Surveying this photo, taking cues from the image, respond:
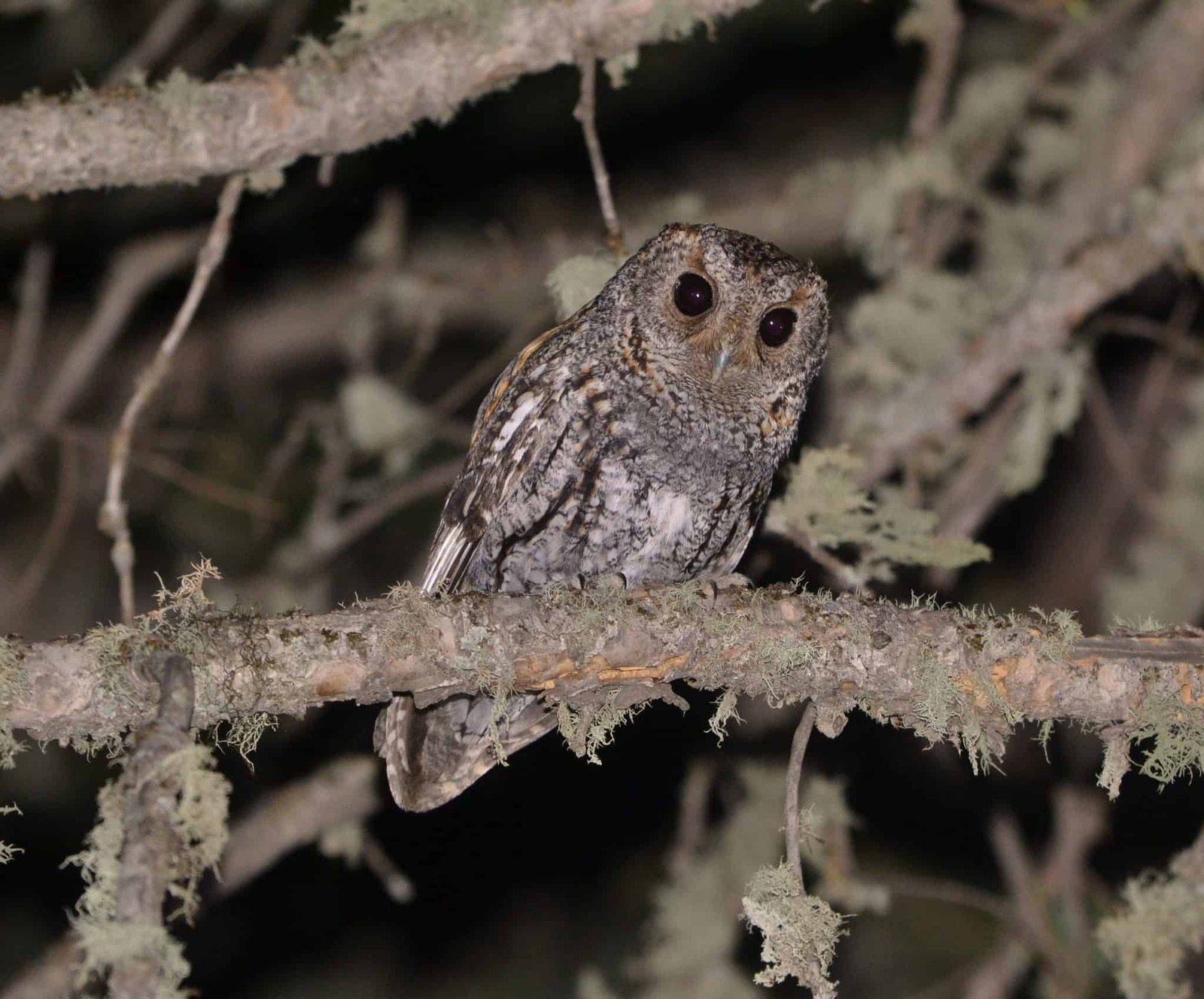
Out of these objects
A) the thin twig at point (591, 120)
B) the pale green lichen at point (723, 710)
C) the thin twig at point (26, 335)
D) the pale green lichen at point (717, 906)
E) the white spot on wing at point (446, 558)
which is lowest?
the pale green lichen at point (723, 710)

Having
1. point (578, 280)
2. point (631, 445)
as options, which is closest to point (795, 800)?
point (631, 445)

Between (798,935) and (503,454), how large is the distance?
5.11 feet

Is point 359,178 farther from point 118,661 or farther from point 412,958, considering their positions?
point 118,661

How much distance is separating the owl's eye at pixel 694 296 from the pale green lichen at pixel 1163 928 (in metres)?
1.80

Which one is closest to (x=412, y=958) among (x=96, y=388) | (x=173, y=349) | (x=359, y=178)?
(x=96, y=388)

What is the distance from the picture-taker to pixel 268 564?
6.16 m

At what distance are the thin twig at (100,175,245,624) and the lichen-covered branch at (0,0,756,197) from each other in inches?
6.4

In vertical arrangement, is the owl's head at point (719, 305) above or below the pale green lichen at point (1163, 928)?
above

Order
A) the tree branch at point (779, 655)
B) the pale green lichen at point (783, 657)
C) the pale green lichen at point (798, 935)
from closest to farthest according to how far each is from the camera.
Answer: the pale green lichen at point (798, 935), the tree branch at point (779, 655), the pale green lichen at point (783, 657)

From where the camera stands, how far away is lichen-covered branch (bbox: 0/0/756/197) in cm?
327

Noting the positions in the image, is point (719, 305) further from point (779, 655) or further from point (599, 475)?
point (779, 655)

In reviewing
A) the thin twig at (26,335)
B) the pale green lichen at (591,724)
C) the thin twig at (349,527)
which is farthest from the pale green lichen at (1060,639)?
the thin twig at (26,335)

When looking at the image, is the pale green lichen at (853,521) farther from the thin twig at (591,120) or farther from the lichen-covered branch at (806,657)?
the thin twig at (591,120)

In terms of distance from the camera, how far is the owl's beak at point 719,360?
3572mm
